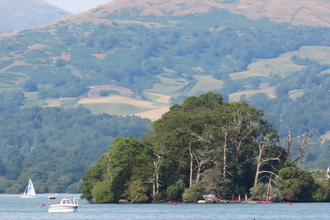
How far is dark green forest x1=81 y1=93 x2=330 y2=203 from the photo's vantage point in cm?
10438

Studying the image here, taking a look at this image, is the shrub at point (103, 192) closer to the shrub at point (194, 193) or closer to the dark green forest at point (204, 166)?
the dark green forest at point (204, 166)

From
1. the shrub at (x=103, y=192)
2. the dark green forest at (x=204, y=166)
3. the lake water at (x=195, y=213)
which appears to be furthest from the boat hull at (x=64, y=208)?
the shrub at (x=103, y=192)

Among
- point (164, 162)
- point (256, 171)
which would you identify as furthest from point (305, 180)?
point (164, 162)

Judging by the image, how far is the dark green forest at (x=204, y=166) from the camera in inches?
4109

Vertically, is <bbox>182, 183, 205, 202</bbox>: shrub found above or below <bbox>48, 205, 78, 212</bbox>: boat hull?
above

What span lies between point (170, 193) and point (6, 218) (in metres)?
29.9

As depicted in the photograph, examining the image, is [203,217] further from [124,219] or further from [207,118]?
[207,118]

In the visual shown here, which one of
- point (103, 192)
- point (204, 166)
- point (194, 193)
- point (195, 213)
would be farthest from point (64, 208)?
point (204, 166)

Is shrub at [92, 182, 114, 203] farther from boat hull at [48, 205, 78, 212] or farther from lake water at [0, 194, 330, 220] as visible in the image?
boat hull at [48, 205, 78, 212]

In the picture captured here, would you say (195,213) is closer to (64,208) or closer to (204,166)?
(64,208)

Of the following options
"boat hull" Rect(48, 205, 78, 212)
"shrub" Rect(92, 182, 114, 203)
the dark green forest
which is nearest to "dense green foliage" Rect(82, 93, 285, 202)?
the dark green forest

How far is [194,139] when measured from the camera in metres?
107

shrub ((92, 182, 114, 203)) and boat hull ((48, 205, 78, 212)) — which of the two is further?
shrub ((92, 182, 114, 203))

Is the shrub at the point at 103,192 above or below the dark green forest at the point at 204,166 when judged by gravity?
below
